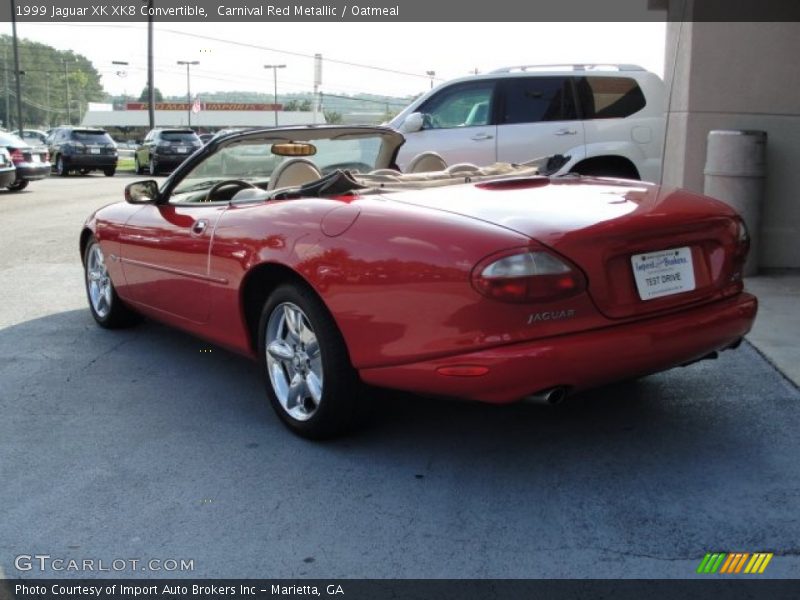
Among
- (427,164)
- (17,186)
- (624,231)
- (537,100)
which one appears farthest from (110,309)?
(17,186)

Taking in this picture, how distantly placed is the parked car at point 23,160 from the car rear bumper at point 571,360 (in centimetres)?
1717

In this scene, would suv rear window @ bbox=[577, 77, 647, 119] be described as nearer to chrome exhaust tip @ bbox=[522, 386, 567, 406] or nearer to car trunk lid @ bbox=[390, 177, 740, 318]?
car trunk lid @ bbox=[390, 177, 740, 318]

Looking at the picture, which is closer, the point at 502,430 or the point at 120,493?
the point at 120,493

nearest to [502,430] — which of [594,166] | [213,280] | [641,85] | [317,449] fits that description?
[317,449]

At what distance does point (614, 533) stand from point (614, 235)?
3.68 feet

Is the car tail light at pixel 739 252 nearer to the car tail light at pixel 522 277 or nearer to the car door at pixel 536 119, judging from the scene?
the car tail light at pixel 522 277

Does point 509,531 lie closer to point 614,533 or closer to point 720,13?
point 614,533

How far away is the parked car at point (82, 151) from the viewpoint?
27906 millimetres

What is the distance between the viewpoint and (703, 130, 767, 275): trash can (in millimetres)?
7246

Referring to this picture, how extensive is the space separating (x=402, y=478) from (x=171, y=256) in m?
2.03

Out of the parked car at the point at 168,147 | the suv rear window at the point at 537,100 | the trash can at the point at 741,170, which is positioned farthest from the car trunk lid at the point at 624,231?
the parked car at the point at 168,147

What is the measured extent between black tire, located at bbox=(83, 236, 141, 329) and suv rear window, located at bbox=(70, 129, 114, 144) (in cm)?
2377

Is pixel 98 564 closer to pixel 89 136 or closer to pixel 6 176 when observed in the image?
pixel 6 176

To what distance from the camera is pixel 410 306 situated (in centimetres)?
338
